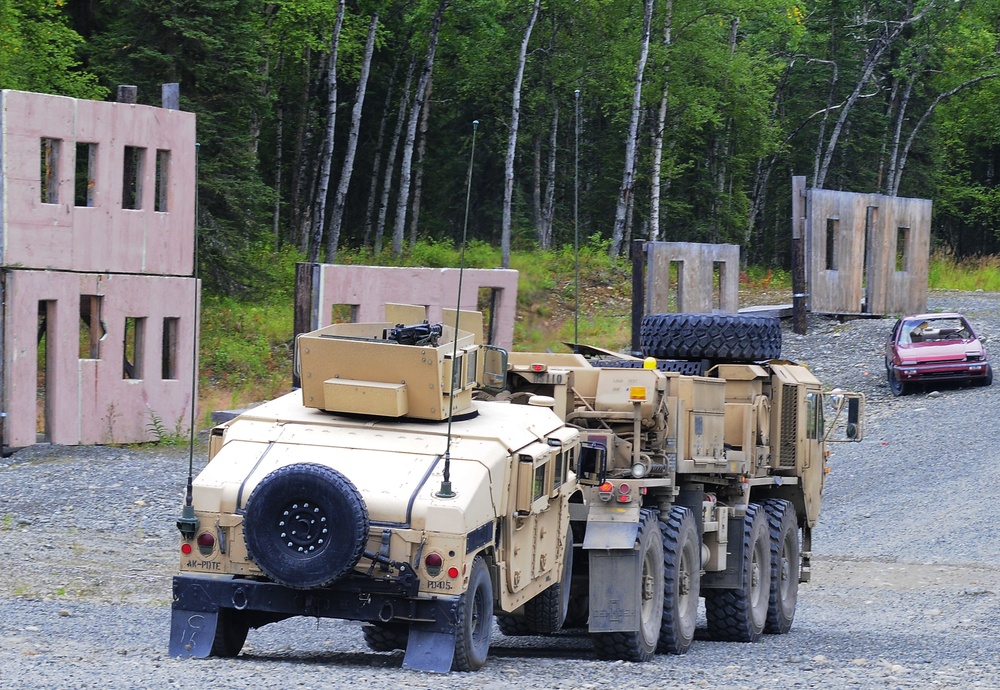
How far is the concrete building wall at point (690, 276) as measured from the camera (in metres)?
29.2

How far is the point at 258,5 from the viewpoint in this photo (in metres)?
35.8

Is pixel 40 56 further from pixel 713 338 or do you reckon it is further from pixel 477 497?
pixel 477 497

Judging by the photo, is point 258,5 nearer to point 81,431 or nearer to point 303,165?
point 303,165

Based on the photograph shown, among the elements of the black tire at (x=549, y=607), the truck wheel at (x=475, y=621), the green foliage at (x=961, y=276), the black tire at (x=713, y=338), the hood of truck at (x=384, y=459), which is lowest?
the black tire at (x=549, y=607)

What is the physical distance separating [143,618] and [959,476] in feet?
47.6

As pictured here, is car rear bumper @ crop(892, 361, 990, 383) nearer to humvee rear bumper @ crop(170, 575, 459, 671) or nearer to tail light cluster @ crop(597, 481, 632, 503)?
tail light cluster @ crop(597, 481, 632, 503)

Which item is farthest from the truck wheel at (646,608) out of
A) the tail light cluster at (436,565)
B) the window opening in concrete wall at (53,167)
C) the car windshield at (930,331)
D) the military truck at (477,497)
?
the car windshield at (930,331)

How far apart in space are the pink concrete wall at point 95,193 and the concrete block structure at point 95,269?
19 millimetres

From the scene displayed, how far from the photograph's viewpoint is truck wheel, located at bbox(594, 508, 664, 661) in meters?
11.5

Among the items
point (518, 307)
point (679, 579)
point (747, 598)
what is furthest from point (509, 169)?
point (679, 579)

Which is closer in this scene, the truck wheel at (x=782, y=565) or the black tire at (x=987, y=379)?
the truck wheel at (x=782, y=565)

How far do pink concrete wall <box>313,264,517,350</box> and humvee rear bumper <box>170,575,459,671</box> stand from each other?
10.7 meters

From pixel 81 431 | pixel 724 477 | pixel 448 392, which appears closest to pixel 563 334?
pixel 81 431

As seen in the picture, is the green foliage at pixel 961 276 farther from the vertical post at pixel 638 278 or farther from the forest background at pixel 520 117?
the vertical post at pixel 638 278
